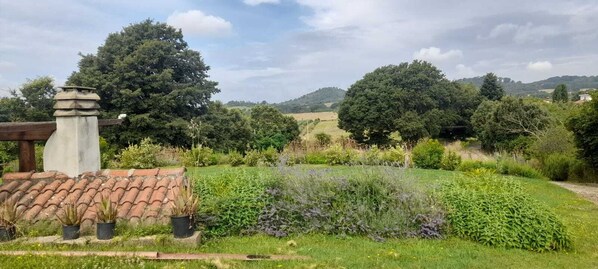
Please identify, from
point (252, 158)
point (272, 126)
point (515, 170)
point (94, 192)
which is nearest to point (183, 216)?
point (94, 192)

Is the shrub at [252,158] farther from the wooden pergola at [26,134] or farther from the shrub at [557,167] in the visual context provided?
the shrub at [557,167]

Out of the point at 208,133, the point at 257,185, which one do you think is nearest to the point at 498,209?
the point at 257,185

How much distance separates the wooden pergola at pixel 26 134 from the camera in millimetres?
4762

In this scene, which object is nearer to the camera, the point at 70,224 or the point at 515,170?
the point at 70,224

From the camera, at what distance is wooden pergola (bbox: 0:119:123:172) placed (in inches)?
187

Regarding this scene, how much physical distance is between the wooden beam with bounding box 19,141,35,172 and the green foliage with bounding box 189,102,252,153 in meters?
18.5

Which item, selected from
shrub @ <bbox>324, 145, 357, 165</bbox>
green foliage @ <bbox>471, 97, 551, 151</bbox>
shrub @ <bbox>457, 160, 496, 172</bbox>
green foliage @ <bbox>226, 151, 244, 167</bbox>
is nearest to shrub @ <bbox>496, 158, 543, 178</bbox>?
shrub @ <bbox>457, 160, 496, 172</bbox>

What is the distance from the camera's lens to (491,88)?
146 ft

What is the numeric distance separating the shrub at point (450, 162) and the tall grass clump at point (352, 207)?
30.2 ft

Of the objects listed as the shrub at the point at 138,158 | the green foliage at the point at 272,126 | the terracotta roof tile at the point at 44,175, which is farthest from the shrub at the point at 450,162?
the green foliage at the point at 272,126

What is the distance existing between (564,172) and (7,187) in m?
16.1

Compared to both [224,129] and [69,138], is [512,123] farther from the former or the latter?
[69,138]

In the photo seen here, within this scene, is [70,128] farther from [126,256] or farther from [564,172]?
[564,172]

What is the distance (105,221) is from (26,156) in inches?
81.0
